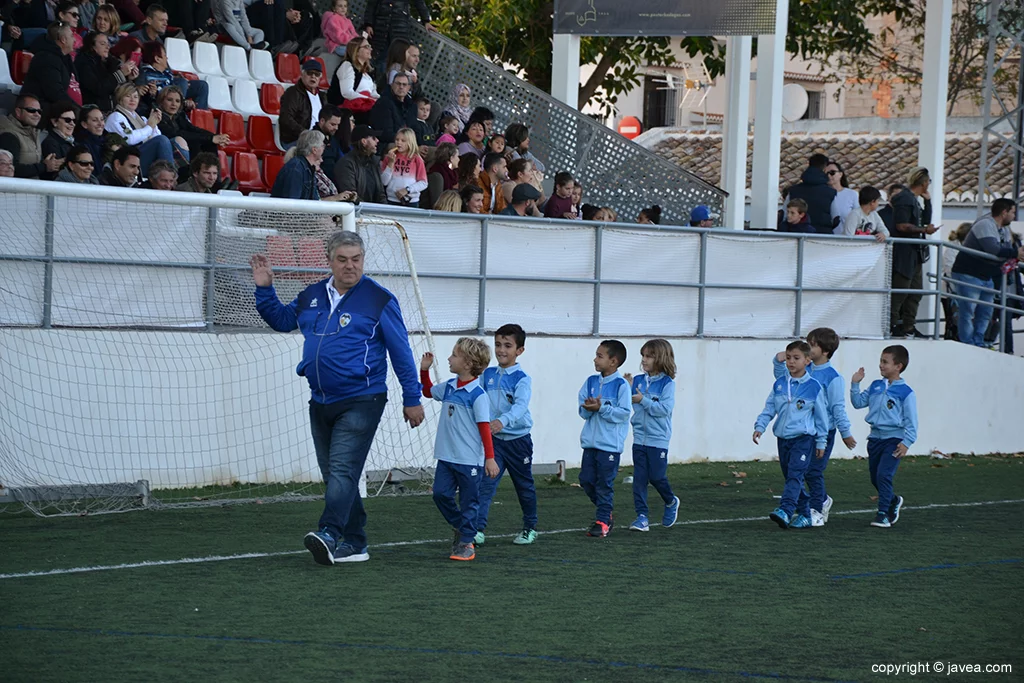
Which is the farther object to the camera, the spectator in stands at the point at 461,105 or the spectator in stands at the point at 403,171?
the spectator in stands at the point at 461,105

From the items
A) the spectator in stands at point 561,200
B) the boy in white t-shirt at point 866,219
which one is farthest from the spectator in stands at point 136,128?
the boy in white t-shirt at point 866,219

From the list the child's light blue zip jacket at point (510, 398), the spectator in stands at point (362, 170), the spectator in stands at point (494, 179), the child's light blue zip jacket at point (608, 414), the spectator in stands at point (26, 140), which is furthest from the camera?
the spectator in stands at point (494, 179)

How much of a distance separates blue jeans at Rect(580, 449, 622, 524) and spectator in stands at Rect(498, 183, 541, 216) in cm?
444

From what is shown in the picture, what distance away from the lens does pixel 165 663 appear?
18.8ft

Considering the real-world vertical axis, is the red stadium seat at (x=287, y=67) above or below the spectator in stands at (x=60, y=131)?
above

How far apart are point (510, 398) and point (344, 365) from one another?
5.47 ft

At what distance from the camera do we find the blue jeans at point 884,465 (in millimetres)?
10531

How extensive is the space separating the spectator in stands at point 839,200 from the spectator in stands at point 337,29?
5.62 meters

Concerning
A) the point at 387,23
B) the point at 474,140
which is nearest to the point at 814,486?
the point at 474,140

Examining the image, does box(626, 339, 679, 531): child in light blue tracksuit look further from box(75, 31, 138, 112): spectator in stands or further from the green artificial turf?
box(75, 31, 138, 112): spectator in stands

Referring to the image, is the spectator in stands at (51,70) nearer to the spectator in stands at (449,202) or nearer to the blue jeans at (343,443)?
the spectator in stands at (449,202)

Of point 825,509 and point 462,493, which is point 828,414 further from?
point 462,493

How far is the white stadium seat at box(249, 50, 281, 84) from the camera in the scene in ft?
52.6

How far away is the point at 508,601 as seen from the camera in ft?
23.8
